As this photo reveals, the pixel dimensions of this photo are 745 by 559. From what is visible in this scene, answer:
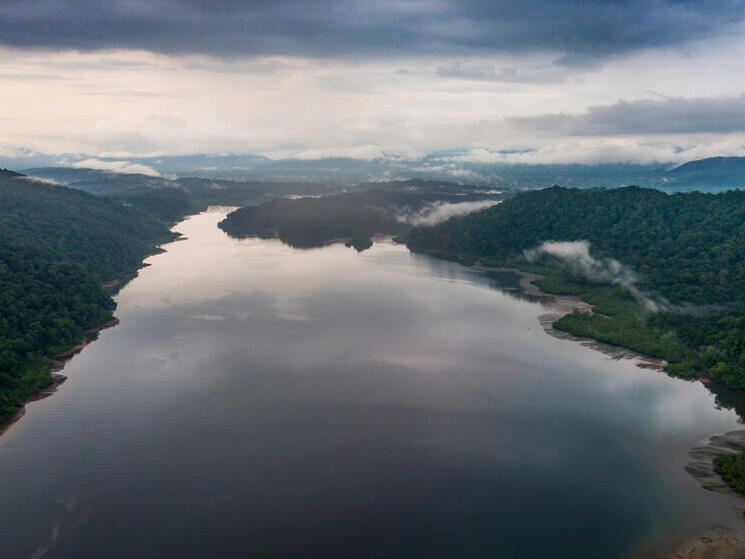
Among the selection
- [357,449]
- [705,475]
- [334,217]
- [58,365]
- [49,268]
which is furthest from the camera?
[334,217]

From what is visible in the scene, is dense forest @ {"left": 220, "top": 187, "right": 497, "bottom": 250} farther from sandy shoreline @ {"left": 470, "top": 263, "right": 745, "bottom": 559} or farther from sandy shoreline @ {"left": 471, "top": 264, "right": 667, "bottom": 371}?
sandy shoreline @ {"left": 470, "top": 263, "right": 745, "bottom": 559}

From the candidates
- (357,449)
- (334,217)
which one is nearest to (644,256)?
(357,449)

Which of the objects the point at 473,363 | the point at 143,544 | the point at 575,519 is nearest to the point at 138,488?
the point at 143,544

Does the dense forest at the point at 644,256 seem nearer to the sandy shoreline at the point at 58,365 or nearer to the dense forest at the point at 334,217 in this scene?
the dense forest at the point at 334,217

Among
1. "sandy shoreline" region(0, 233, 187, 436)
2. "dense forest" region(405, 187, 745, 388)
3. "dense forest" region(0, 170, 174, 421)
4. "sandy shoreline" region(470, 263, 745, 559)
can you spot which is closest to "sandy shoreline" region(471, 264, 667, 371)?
"sandy shoreline" region(470, 263, 745, 559)

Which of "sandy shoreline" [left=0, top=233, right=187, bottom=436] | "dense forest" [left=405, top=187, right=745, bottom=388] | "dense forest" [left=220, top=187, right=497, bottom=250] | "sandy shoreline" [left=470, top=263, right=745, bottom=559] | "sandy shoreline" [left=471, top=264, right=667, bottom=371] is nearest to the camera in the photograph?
"sandy shoreline" [left=470, top=263, right=745, bottom=559]

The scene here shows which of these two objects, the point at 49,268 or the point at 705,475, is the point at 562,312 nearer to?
the point at 705,475

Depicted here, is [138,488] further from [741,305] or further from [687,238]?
[687,238]
